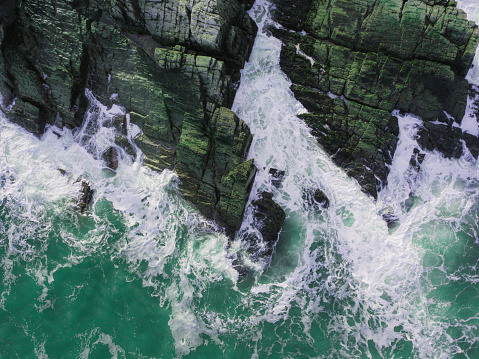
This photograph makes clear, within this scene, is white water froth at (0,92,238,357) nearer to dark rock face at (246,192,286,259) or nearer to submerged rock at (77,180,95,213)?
submerged rock at (77,180,95,213)

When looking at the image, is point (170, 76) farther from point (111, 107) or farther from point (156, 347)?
point (156, 347)

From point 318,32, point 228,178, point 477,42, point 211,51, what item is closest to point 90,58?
point 211,51

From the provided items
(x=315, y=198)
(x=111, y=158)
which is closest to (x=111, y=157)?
(x=111, y=158)

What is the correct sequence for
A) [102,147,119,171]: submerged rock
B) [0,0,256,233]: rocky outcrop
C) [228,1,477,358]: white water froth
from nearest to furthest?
[228,1,477,358]: white water froth
[0,0,256,233]: rocky outcrop
[102,147,119,171]: submerged rock

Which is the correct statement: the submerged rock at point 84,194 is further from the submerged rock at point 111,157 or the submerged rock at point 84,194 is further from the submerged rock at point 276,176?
the submerged rock at point 276,176

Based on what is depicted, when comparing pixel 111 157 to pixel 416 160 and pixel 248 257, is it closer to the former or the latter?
pixel 248 257

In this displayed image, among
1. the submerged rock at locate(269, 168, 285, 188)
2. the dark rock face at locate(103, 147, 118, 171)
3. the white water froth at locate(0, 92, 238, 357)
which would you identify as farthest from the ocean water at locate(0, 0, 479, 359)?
the dark rock face at locate(103, 147, 118, 171)
